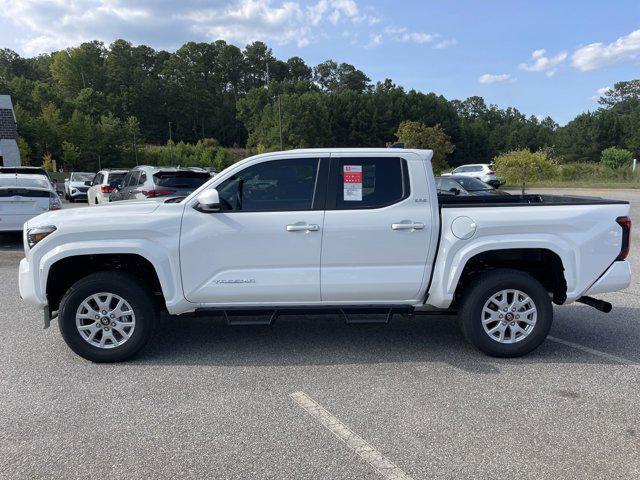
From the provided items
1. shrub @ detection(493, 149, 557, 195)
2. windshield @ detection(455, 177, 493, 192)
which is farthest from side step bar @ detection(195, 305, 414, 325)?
shrub @ detection(493, 149, 557, 195)

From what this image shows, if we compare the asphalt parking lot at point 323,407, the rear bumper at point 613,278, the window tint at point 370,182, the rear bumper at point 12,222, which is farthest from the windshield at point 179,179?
the rear bumper at point 613,278

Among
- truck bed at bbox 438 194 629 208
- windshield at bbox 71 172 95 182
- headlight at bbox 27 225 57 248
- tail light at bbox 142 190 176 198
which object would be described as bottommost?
headlight at bbox 27 225 57 248

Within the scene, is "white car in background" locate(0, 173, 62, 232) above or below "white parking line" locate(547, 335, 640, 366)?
above

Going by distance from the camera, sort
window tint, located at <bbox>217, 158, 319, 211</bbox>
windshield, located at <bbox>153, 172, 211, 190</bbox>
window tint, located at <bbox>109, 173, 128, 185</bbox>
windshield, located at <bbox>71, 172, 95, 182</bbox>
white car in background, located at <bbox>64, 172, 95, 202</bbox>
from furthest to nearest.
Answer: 1. windshield, located at <bbox>71, 172, 95, 182</bbox>
2. white car in background, located at <bbox>64, 172, 95, 202</bbox>
3. window tint, located at <bbox>109, 173, 128, 185</bbox>
4. windshield, located at <bbox>153, 172, 211, 190</bbox>
5. window tint, located at <bbox>217, 158, 319, 211</bbox>

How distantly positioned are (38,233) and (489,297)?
410 centimetres

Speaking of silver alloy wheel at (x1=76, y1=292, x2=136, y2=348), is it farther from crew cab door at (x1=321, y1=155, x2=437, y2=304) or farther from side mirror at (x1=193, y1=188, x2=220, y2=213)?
crew cab door at (x1=321, y1=155, x2=437, y2=304)

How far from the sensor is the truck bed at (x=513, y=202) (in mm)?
4707

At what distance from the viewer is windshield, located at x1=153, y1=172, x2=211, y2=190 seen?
11.4 meters

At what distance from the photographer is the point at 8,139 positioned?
129 feet

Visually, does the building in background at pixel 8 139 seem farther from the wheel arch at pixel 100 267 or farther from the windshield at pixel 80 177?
the wheel arch at pixel 100 267

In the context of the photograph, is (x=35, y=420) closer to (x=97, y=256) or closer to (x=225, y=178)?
(x=97, y=256)

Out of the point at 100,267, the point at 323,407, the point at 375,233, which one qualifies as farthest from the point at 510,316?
the point at 100,267

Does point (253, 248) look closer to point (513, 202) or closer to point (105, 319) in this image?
point (105, 319)

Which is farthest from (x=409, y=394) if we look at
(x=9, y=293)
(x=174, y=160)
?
(x=174, y=160)
